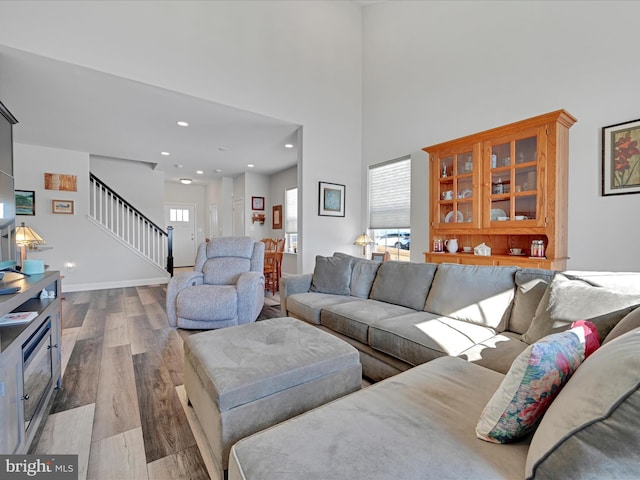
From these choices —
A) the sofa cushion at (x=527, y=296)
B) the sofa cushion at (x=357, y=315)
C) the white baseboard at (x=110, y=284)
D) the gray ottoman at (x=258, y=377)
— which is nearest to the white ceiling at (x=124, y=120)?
Result: the white baseboard at (x=110, y=284)

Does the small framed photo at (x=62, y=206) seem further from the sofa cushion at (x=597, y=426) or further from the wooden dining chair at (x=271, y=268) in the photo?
the sofa cushion at (x=597, y=426)

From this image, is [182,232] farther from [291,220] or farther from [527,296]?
[527,296]

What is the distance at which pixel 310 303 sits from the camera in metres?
2.71

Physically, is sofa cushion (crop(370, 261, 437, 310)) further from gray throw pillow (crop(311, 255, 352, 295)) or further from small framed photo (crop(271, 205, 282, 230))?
small framed photo (crop(271, 205, 282, 230))

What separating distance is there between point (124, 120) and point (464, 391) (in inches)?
193

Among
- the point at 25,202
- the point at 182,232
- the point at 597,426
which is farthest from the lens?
the point at 182,232

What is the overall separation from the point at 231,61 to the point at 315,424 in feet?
13.3

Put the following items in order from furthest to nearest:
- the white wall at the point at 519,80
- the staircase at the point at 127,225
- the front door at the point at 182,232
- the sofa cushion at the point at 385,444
Result: 1. the front door at the point at 182,232
2. the staircase at the point at 127,225
3. the white wall at the point at 519,80
4. the sofa cushion at the point at 385,444

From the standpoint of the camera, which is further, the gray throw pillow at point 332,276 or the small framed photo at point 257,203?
the small framed photo at point 257,203

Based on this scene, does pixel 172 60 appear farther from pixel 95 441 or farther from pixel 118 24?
pixel 95 441

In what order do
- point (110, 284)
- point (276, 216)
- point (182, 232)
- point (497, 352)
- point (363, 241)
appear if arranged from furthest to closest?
point (182, 232)
point (276, 216)
point (110, 284)
point (363, 241)
point (497, 352)

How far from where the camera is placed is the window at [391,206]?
4332mm

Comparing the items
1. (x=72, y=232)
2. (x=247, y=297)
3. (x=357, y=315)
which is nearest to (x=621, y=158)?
(x=357, y=315)

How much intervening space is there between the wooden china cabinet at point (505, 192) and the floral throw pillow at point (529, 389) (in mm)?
2360
